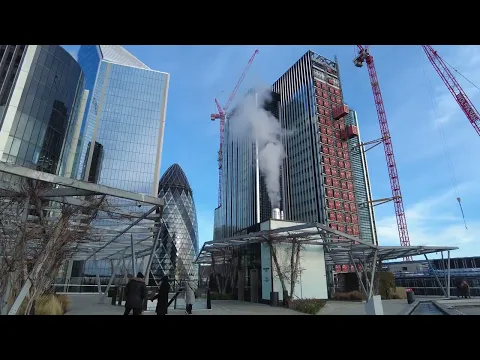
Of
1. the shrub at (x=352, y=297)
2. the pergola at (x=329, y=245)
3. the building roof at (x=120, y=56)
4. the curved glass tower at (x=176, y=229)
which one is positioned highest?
the building roof at (x=120, y=56)

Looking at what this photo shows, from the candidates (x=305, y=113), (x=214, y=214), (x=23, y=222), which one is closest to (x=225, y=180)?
(x=214, y=214)

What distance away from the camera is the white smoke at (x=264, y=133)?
100312 millimetres

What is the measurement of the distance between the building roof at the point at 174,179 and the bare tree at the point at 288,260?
9387cm

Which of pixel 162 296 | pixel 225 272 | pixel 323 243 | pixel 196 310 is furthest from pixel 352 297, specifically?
pixel 162 296

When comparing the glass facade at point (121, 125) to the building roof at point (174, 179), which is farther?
the building roof at point (174, 179)

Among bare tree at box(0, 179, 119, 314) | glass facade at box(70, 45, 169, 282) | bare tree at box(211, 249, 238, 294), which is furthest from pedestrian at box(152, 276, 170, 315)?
glass facade at box(70, 45, 169, 282)

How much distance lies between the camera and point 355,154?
124 metres

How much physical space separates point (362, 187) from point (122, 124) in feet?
300

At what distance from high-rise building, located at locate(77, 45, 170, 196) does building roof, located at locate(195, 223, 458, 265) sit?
192 feet

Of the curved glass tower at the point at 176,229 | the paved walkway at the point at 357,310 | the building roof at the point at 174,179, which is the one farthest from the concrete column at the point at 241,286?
the building roof at the point at 174,179

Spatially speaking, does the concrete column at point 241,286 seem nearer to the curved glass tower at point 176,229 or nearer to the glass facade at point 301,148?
the glass facade at point 301,148
